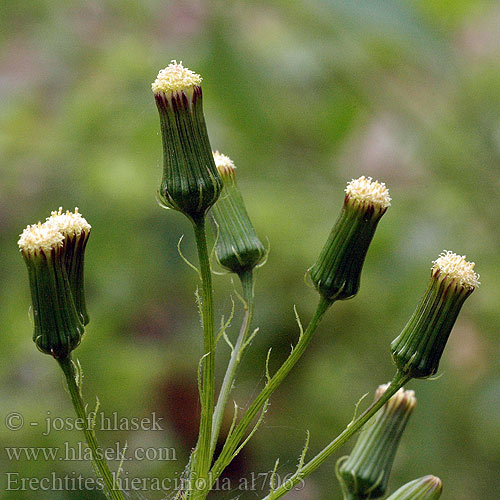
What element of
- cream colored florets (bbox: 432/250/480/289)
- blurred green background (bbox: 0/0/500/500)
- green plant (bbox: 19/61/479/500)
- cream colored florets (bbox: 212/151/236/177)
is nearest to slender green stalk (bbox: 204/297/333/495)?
green plant (bbox: 19/61/479/500)

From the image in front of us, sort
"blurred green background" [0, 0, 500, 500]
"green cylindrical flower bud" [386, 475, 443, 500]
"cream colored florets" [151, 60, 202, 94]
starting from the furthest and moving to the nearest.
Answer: "blurred green background" [0, 0, 500, 500]
"green cylindrical flower bud" [386, 475, 443, 500]
"cream colored florets" [151, 60, 202, 94]

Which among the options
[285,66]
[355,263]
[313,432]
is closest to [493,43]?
[285,66]

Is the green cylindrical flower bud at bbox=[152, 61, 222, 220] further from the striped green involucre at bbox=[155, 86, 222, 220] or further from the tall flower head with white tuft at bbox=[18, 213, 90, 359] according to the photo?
the tall flower head with white tuft at bbox=[18, 213, 90, 359]

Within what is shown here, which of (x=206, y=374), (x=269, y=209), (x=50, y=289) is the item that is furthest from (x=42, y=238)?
(x=269, y=209)

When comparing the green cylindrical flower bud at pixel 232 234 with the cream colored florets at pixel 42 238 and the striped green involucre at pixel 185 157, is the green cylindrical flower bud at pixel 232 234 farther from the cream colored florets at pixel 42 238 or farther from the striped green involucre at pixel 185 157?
the cream colored florets at pixel 42 238

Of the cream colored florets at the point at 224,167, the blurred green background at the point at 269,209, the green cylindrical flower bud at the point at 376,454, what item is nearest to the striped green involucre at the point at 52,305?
the cream colored florets at the point at 224,167

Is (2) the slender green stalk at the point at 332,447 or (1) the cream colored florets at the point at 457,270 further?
(1) the cream colored florets at the point at 457,270

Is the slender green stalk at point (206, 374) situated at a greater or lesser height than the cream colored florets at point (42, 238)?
lesser
